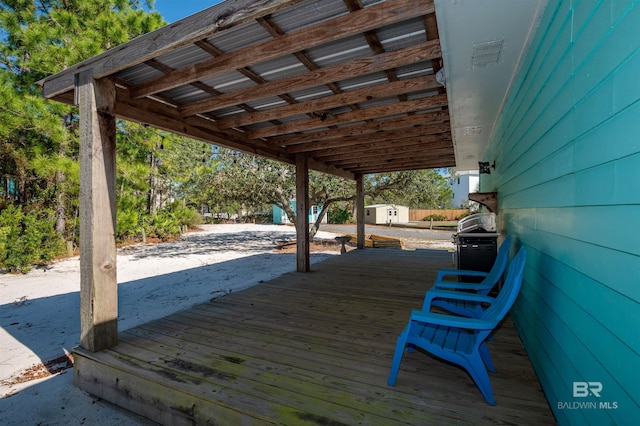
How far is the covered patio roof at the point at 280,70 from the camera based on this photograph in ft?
6.18

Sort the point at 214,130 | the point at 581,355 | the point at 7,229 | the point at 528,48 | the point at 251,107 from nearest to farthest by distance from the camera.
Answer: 1. the point at 581,355
2. the point at 528,48
3. the point at 251,107
4. the point at 214,130
5. the point at 7,229

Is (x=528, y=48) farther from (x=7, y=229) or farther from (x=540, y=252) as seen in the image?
(x=7, y=229)

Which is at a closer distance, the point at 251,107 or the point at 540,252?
the point at 540,252

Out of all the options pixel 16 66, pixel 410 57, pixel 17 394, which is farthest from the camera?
pixel 16 66

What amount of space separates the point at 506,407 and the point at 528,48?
92.8 inches

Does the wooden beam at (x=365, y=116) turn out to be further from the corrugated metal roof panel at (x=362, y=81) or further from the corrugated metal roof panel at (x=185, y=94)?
the corrugated metal roof panel at (x=185, y=94)

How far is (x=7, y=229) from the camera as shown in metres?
6.89

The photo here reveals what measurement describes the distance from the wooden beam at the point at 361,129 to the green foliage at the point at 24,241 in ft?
21.8

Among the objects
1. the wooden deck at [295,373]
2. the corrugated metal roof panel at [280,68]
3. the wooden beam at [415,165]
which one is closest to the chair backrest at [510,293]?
the wooden deck at [295,373]

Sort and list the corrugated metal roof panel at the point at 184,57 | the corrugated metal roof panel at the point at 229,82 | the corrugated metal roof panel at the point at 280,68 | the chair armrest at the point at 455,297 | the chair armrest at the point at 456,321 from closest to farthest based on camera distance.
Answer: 1. the chair armrest at the point at 456,321
2. the chair armrest at the point at 455,297
3. the corrugated metal roof panel at the point at 184,57
4. the corrugated metal roof panel at the point at 280,68
5. the corrugated metal roof panel at the point at 229,82

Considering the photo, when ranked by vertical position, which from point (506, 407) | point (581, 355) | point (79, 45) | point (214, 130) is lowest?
point (506, 407)

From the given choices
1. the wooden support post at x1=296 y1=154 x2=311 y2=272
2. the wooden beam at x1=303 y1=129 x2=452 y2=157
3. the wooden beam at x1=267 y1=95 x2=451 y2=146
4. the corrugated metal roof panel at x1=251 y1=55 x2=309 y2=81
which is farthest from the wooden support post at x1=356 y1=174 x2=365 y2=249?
the corrugated metal roof panel at x1=251 y1=55 x2=309 y2=81

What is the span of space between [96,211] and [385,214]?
2642 centimetres

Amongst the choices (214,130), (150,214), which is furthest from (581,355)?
(150,214)
